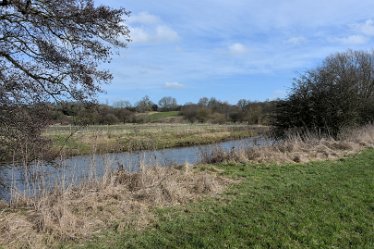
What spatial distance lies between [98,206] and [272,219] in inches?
117

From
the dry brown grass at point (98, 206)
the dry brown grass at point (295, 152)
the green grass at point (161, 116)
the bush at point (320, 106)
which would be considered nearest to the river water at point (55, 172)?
the dry brown grass at point (98, 206)

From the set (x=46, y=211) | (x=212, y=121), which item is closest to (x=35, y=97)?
(x=46, y=211)

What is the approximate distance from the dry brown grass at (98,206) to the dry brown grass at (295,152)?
13.2ft

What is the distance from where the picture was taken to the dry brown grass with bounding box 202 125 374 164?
1373 cm

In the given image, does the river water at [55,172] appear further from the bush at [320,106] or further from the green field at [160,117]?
the green field at [160,117]

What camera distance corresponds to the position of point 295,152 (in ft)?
49.2

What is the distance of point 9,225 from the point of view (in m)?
5.97

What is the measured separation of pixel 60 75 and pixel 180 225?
4599 mm

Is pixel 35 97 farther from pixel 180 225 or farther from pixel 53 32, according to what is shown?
pixel 180 225

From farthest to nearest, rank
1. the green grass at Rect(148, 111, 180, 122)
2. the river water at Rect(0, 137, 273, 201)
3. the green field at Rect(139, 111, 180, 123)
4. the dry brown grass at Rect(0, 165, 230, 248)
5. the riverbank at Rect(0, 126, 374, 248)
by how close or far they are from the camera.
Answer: the green grass at Rect(148, 111, 180, 122) < the green field at Rect(139, 111, 180, 123) < the river water at Rect(0, 137, 273, 201) < the riverbank at Rect(0, 126, 374, 248) < the dry brown grass at Rect(0, 165, 230, 248)

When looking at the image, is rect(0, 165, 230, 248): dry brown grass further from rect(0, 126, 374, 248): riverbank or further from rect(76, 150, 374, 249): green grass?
rect(76, 150, 374, 249): green grass

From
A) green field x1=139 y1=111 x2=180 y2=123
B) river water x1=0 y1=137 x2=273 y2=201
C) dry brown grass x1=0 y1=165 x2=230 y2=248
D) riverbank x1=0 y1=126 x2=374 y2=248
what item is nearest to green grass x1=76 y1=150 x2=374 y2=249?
riverbank x1=0 y1=126 x2=374 y2=248

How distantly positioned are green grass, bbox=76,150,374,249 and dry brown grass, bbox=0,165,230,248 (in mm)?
370

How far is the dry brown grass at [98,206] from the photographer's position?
6008 millimetres
